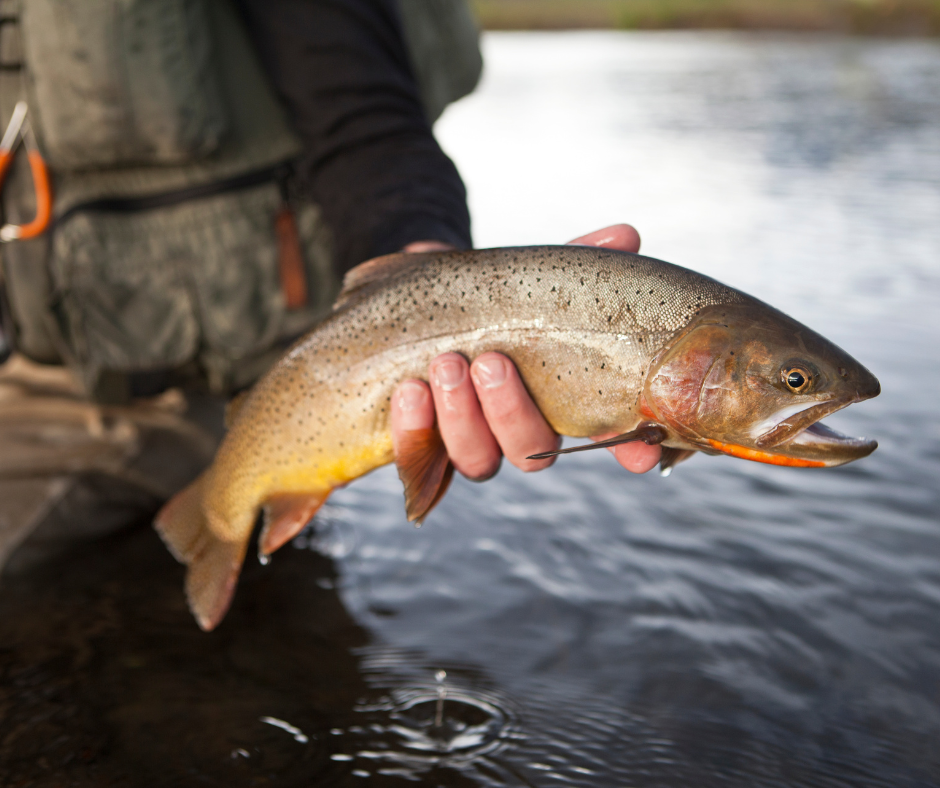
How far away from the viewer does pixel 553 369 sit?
5.92ft

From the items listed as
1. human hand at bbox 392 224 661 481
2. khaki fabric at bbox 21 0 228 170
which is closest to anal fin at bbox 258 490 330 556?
human hand at bbox 392 224 661 481

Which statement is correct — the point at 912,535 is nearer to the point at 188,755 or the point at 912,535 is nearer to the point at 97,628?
the point at 188,755

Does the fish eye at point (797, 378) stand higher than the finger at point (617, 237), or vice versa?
the finger at point (617, 237)

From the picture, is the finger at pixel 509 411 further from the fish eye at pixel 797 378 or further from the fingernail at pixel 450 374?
the fish eye at pixel 797 378

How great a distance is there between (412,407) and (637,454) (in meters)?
0.51

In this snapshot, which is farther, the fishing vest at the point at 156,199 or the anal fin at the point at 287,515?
the fishing vest at the point at 156,199

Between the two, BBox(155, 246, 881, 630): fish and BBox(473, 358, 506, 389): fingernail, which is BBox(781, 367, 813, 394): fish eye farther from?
BBox(473, 358, 506, 389): fingernail

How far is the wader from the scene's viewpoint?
8.89ft

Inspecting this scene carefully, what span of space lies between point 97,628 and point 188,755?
2.38 feet

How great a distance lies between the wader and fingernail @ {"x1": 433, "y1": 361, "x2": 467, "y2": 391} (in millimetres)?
1438

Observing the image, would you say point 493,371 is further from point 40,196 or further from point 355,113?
point 40,196

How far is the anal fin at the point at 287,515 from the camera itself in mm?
2133

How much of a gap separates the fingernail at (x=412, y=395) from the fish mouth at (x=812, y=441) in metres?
0.69

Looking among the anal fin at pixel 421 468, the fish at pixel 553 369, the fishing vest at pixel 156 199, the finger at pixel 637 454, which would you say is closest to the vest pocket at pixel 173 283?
the fishing vest at pixel 156 199
